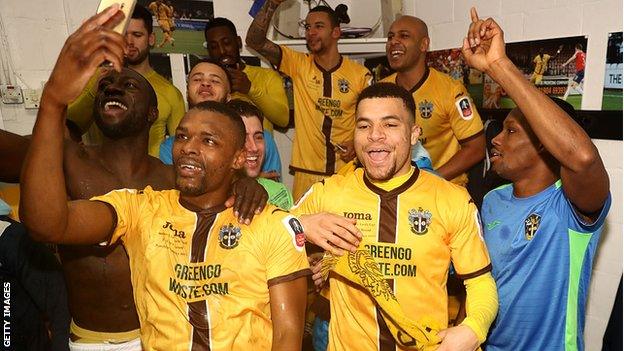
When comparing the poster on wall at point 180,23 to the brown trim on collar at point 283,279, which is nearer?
the brown trim on collar at point 283,279

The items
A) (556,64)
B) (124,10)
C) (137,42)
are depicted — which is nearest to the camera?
(124,10)

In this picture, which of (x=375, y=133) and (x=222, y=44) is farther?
(x=222, y=44)

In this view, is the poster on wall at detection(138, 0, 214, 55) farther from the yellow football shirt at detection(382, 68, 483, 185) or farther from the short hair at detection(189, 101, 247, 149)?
the short hair at detection(189, 101, 247, 149)

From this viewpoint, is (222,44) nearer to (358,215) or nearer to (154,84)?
(154,84)

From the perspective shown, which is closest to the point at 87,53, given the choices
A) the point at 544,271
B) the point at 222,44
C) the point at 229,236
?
the point at 229,236

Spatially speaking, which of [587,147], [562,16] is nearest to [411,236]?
[587,147]

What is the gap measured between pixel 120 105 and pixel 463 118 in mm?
2343

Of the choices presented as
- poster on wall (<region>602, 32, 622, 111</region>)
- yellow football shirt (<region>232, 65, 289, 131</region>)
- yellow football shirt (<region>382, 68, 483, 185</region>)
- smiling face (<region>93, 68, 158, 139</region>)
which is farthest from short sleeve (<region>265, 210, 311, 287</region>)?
yellow football shirt (<region>232, 65, 289, 131</region>)

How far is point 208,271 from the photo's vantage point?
5.30 ft

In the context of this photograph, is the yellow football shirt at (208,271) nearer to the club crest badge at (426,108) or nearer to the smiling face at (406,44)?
the club crest badge at (426,108)

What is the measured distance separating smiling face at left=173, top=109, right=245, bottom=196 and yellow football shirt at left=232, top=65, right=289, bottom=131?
2209 millimetres

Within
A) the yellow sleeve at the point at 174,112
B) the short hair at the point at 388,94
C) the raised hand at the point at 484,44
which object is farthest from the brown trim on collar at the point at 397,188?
the yellow sleeve at the point at 174,112

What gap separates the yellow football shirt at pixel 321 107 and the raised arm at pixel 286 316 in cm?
244

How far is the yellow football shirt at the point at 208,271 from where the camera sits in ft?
5.16
